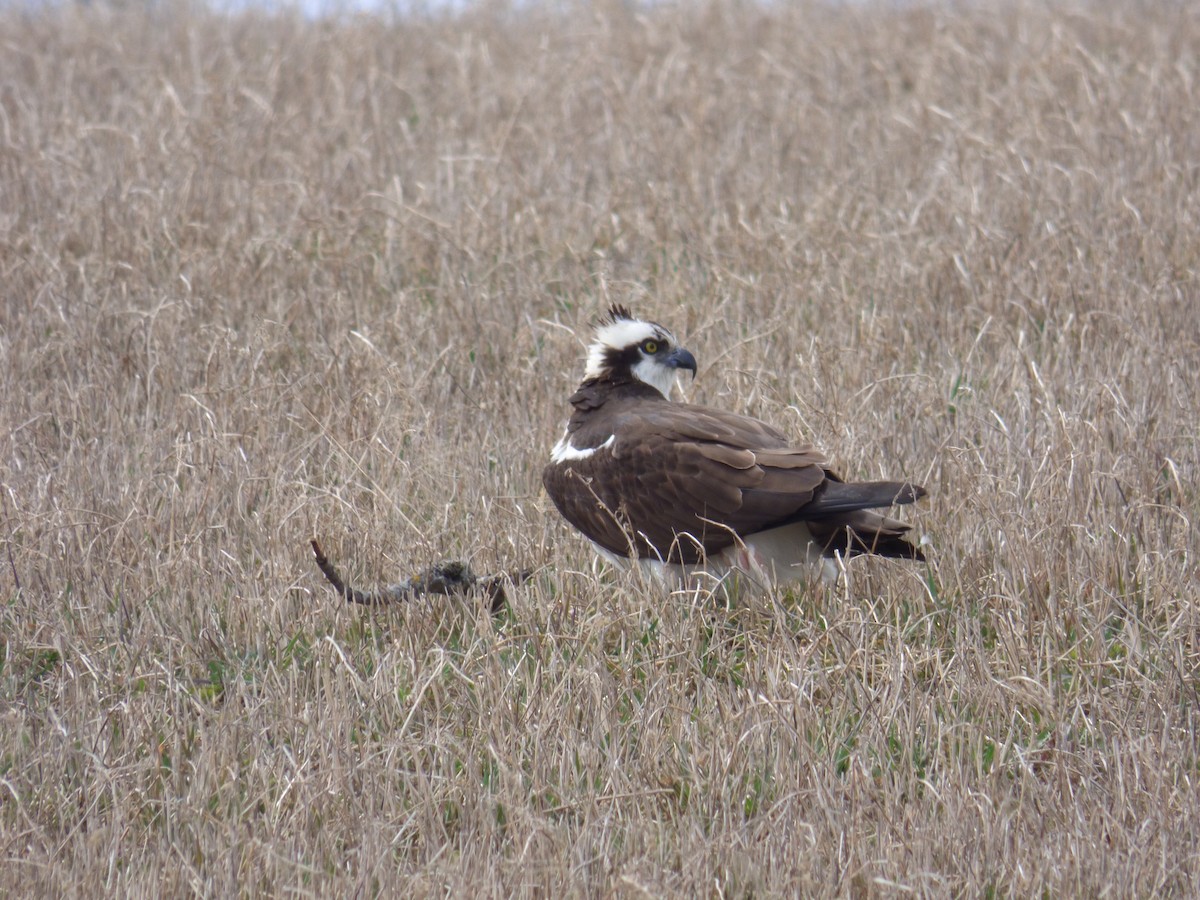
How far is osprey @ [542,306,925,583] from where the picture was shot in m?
4.88

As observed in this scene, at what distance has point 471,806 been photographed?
3.85m

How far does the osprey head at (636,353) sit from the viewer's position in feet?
18.5

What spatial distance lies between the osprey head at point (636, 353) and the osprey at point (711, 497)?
0.31 meters

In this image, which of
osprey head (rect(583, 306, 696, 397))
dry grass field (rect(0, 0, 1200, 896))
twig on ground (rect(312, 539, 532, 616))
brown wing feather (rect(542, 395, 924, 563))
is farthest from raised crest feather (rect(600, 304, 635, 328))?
twig on ground (rect(312, 539, 532, 616))

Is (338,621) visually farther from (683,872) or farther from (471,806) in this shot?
(683,872)

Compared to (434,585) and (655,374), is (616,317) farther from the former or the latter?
(434,585)

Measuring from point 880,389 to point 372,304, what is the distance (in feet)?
9.29

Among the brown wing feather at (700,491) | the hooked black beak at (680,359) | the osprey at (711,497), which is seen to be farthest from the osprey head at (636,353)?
the brown wing feather at (700,491)

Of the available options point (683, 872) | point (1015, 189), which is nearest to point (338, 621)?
point (683, 872)

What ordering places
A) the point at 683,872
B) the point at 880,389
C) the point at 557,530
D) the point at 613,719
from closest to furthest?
the point at 683,872, the point at 613,719, the point at 557,530, the point at 880,389

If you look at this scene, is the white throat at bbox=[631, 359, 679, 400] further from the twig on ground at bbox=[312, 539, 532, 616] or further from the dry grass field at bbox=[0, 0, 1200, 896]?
the twig on ground at bbox=[312, 539, 532, 616]

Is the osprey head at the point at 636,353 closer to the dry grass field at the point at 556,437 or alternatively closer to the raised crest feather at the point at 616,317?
the raised crest feather at the point at 616,317

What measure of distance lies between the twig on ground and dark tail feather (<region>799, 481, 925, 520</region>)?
1042mm

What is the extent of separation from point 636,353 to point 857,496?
1.26 m
